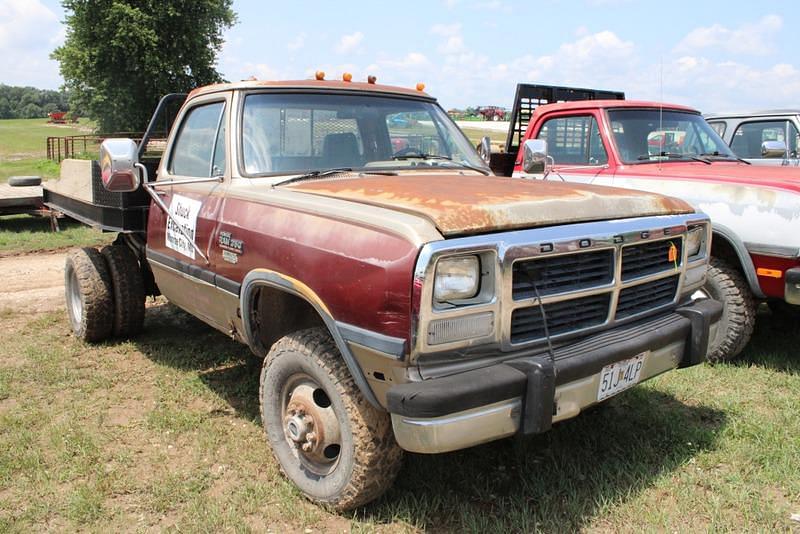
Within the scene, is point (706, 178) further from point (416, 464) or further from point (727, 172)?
point (416, 464)

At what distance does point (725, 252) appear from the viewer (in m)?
4.92

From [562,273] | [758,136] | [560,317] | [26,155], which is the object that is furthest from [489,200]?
[26,155]

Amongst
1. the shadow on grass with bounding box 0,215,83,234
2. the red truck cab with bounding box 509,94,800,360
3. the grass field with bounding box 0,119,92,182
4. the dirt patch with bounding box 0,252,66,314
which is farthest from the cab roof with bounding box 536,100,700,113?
the grass field with bounding box 0,119,92,182

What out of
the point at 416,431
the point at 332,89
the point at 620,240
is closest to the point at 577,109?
the point at 332,89

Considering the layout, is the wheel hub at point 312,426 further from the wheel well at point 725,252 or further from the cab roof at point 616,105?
the cab roof at point 616,105

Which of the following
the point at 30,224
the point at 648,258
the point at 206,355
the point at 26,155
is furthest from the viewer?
the point at 26,155

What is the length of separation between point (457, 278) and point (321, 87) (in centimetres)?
208

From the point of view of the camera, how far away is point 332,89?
4.13 metres

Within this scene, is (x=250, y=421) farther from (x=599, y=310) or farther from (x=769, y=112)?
(x=769, y=112)

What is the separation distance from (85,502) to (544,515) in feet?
6.91

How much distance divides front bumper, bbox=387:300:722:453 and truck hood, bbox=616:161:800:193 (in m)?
2.57

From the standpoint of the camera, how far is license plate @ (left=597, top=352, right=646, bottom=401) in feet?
9.32

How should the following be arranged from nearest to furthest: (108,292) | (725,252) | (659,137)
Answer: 1. (725,252)
2. (108,292)
3. (659,137)

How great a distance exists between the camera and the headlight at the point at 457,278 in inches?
96.9
